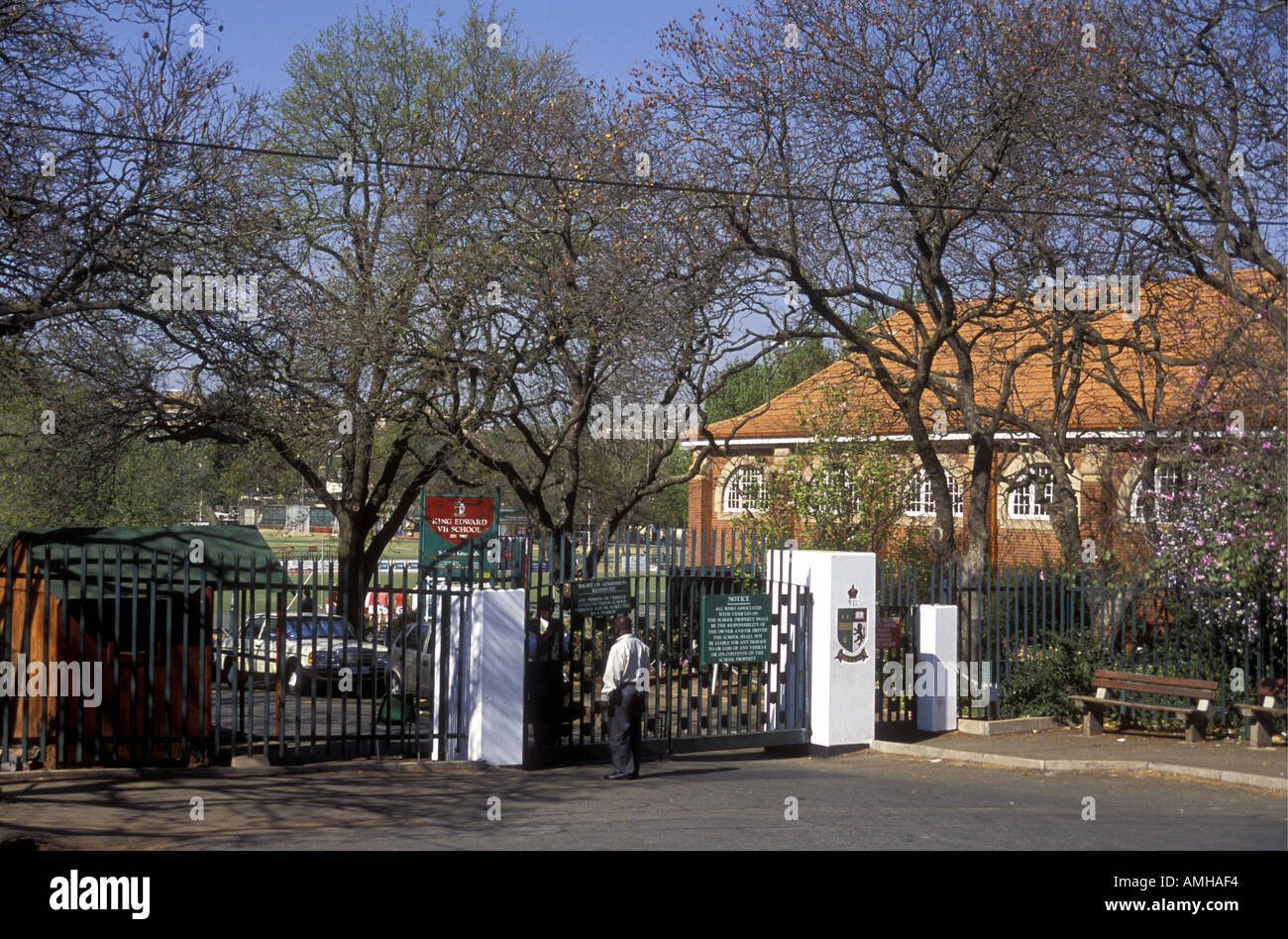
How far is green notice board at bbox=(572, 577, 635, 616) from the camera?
43.3 ft

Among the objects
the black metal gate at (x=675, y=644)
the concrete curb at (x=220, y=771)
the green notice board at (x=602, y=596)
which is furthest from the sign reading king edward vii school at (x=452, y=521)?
the concrete curb at (x=220, y=771)

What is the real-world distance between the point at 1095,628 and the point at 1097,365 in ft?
38.5

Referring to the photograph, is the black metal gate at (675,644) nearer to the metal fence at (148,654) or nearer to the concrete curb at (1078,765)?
the metal fence at (148,654)

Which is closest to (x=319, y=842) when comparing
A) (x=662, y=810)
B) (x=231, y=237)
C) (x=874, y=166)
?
(x=662, y=810)

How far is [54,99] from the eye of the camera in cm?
1455

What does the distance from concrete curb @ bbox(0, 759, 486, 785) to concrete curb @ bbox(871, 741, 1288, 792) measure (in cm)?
523

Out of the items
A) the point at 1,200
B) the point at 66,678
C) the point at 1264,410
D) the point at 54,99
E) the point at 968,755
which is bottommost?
the point at 968,755

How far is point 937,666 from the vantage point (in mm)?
15992

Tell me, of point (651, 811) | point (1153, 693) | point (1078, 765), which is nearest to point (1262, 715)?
point (1153, 693)

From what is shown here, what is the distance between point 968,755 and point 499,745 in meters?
5.46

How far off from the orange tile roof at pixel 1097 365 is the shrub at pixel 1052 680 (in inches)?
144

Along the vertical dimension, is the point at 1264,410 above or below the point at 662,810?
above

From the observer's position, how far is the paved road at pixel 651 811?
364 inches

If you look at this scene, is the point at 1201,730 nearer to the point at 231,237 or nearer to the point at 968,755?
the point at 968,755
